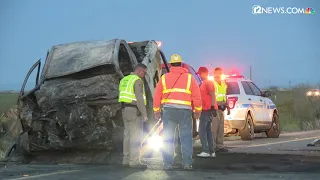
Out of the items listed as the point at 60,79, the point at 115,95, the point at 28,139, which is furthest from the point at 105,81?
the point at 28,139

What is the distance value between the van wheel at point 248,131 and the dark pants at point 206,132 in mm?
4460

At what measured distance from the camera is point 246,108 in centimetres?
1397

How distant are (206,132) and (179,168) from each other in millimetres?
2126

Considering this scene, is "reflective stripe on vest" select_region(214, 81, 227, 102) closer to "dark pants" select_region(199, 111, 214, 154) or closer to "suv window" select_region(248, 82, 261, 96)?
"dark pants" select_region(199, 111, 214, 154)

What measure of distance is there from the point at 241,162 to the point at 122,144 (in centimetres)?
214

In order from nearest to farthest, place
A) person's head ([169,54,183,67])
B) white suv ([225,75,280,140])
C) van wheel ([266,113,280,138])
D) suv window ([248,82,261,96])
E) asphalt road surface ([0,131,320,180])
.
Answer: asphalt road surface ([0,131,320,180]), person's head ([169,54,183,67]), white suv ([225,75,280,140]), suv window ([248,82,261,96]), van wheel ([266,113,280,138])

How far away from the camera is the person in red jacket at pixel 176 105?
7.70 m

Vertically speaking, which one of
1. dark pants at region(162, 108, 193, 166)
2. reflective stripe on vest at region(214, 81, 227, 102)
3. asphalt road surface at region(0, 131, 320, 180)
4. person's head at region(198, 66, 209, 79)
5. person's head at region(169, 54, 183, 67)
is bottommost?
asphalt road surface at region(0, 131, 320, 180)

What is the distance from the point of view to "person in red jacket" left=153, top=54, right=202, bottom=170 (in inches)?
303

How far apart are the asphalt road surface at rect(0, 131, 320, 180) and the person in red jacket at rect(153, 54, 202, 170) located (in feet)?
1.01

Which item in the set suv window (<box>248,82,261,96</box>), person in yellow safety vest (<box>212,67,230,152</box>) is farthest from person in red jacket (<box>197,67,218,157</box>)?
suv window (<box>248,82,261,96</box>)

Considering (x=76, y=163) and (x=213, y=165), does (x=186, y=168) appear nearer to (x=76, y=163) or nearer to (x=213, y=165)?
(x=213, y=165)

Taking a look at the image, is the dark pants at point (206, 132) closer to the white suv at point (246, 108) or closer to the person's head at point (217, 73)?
the person's head at point (217, 73)

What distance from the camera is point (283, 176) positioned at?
6660mm
